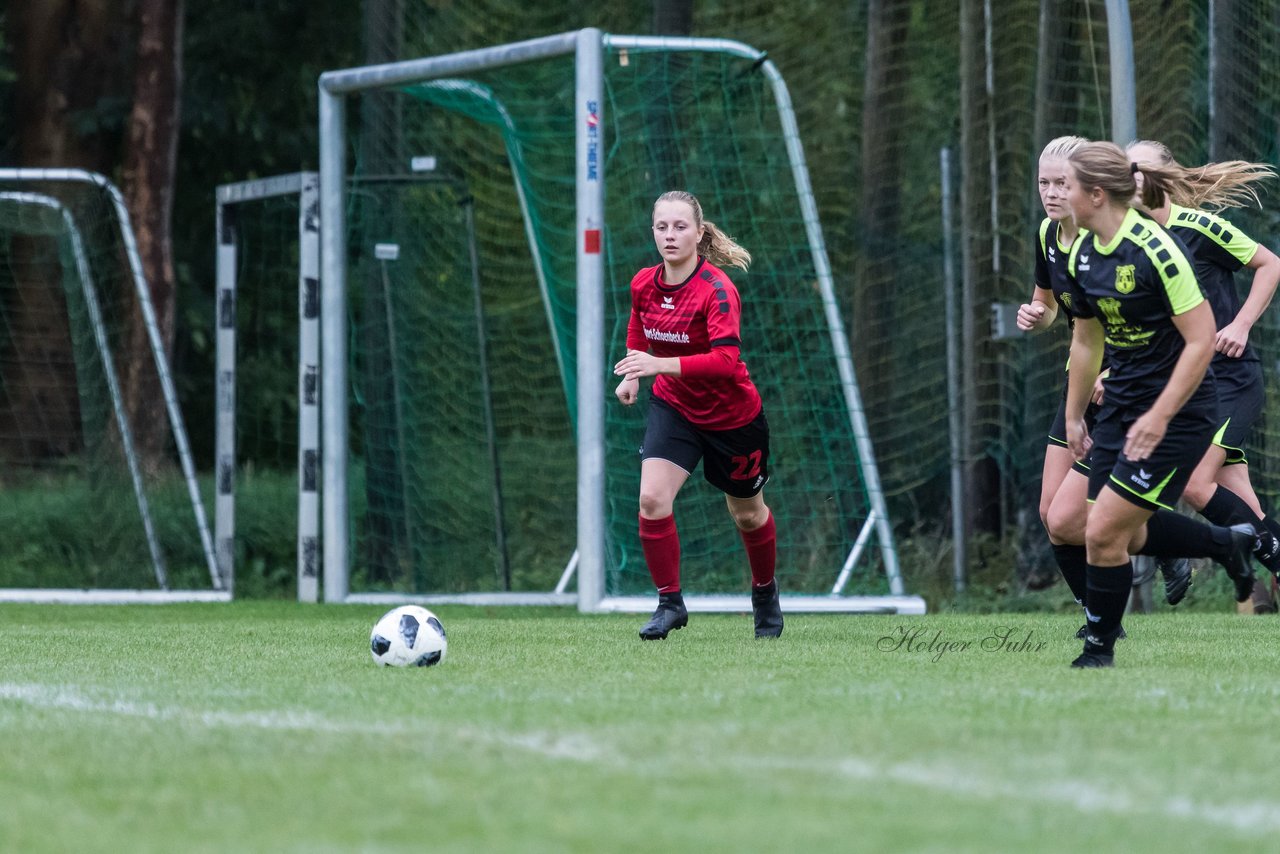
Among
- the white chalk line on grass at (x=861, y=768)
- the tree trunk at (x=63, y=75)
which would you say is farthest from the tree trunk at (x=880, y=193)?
the white chalk line on grass at (x=861, y=768)

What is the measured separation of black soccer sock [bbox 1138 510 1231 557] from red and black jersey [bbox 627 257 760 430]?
1.62 meters

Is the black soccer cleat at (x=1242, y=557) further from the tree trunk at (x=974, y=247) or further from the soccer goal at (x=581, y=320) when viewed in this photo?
the tree trunk at (x=974, y=247)

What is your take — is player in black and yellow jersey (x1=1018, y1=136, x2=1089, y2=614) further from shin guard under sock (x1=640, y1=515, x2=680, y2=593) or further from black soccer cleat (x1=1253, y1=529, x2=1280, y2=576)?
shin guard under sock (x1=640, y1=515, x2=680, y2=593)

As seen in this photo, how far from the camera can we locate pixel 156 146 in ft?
54.3

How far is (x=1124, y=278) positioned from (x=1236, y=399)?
2.24 meters

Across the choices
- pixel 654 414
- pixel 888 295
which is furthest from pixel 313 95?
pixel 654 414

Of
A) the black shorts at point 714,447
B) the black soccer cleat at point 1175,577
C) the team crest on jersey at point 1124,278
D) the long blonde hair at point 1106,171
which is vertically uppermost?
the long blonde hair at point 1106,171

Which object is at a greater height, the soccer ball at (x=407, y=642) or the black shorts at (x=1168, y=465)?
the black shorts at (x=1168, y=465)

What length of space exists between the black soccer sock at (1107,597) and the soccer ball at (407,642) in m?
2.12

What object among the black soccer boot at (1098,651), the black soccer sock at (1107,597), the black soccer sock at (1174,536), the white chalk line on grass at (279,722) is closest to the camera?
the white chalk line on grass at (279,722)

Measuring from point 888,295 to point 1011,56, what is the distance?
1878mm

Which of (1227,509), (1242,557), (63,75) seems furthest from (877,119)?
(63,75)

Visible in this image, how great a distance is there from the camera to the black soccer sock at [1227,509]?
718cm

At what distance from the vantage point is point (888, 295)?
1249 centimetres
